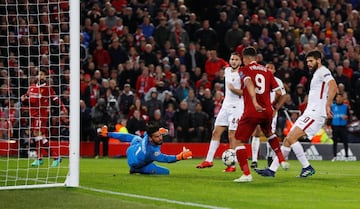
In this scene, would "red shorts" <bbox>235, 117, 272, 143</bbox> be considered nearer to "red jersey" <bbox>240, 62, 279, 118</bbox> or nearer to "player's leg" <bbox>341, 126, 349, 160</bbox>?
"red jersey" <bbox>240, 62, 279, 118</bbox>

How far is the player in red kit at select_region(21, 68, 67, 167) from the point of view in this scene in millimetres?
18891

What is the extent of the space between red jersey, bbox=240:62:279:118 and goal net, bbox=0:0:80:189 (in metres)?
2.90

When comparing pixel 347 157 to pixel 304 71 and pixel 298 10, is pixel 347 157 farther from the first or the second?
pixel 298 10

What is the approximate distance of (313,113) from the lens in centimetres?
1582

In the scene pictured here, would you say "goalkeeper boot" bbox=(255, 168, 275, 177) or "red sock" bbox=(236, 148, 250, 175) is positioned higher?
"red sock" bbox=(236, 148, 250, 175)

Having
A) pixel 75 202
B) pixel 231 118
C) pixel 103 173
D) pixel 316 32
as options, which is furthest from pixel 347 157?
pixel 75 202

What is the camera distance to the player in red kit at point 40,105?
1889 centimetres

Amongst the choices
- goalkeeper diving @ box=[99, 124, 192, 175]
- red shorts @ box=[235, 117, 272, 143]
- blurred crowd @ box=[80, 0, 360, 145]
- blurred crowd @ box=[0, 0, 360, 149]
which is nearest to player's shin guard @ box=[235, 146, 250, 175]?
red shorts @ box=[235, 117, 272, 143]

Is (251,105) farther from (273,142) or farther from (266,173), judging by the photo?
(266,173)

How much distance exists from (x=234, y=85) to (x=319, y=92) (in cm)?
223

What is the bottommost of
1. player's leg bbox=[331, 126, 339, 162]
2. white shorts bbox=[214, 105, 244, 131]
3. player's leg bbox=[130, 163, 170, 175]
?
player's leg bbox=[331, 126, 339, 162]

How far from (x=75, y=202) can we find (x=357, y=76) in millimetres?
19610

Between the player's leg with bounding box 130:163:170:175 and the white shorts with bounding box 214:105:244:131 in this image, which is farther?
the white shorts with bounding box 214:105:244:131

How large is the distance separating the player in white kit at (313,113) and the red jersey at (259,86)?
1.14 meters
